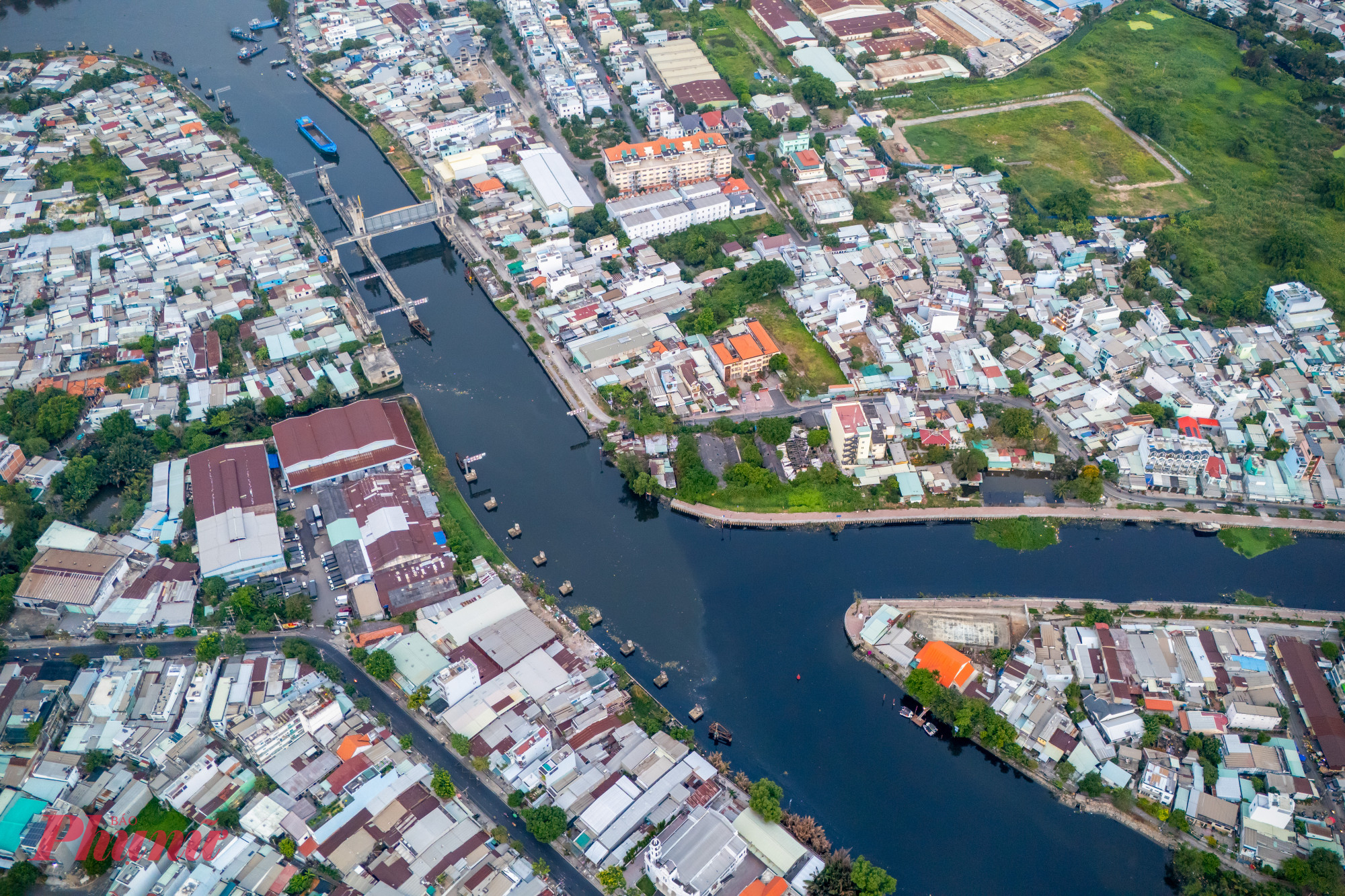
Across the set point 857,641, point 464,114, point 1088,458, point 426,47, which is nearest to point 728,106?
point 464,114

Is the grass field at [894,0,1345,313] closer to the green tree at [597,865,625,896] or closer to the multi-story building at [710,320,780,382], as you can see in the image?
the multi-story building at [710,320,780,382]

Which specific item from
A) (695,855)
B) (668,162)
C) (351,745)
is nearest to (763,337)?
(668,162)

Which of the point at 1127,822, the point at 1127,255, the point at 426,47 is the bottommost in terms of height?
the point at 1127,822

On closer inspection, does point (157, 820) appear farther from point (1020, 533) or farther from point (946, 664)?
point (1020, 533)

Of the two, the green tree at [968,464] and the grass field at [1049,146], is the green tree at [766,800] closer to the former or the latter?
the green tree at [968,464]

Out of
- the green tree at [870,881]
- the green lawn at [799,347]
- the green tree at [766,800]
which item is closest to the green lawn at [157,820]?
the green tree at [766,800]

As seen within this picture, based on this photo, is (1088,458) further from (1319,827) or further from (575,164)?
(575,164)

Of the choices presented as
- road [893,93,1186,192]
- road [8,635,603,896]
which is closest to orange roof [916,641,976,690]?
road [8,635,603,896]
